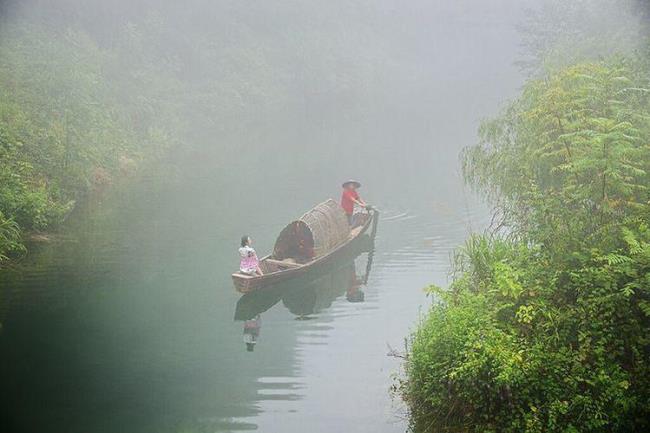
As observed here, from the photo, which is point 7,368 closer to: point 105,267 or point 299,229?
point 105,267

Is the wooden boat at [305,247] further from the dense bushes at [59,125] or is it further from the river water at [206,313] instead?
the dense bushes at [59,125]

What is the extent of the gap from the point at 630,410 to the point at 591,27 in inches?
962

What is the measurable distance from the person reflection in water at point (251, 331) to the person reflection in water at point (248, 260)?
1374mm

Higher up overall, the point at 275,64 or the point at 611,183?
the point at 275,64

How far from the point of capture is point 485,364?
8891 mm

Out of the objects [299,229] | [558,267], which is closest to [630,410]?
[558,267]

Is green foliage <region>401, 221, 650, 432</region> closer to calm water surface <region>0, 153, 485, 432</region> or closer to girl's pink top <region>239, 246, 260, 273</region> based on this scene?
calm water surface <region>0, 153, 485, 432</region>

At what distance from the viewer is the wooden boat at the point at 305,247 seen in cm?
1845

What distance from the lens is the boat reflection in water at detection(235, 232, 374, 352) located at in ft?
57.7

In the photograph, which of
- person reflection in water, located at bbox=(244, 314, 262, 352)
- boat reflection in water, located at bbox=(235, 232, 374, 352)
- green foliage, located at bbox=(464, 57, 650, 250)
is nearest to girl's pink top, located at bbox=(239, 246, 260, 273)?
boat reflection in water, located at bbox=(235, 232, 374, 352)

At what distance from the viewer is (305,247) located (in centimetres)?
2109

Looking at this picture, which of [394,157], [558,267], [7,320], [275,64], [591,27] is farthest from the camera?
[275,64]

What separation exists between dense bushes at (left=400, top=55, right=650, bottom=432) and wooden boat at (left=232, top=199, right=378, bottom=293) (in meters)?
6.94

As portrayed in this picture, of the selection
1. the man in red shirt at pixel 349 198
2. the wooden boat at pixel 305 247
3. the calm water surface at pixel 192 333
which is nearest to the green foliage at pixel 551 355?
the calm water surface at pixel 192 333
